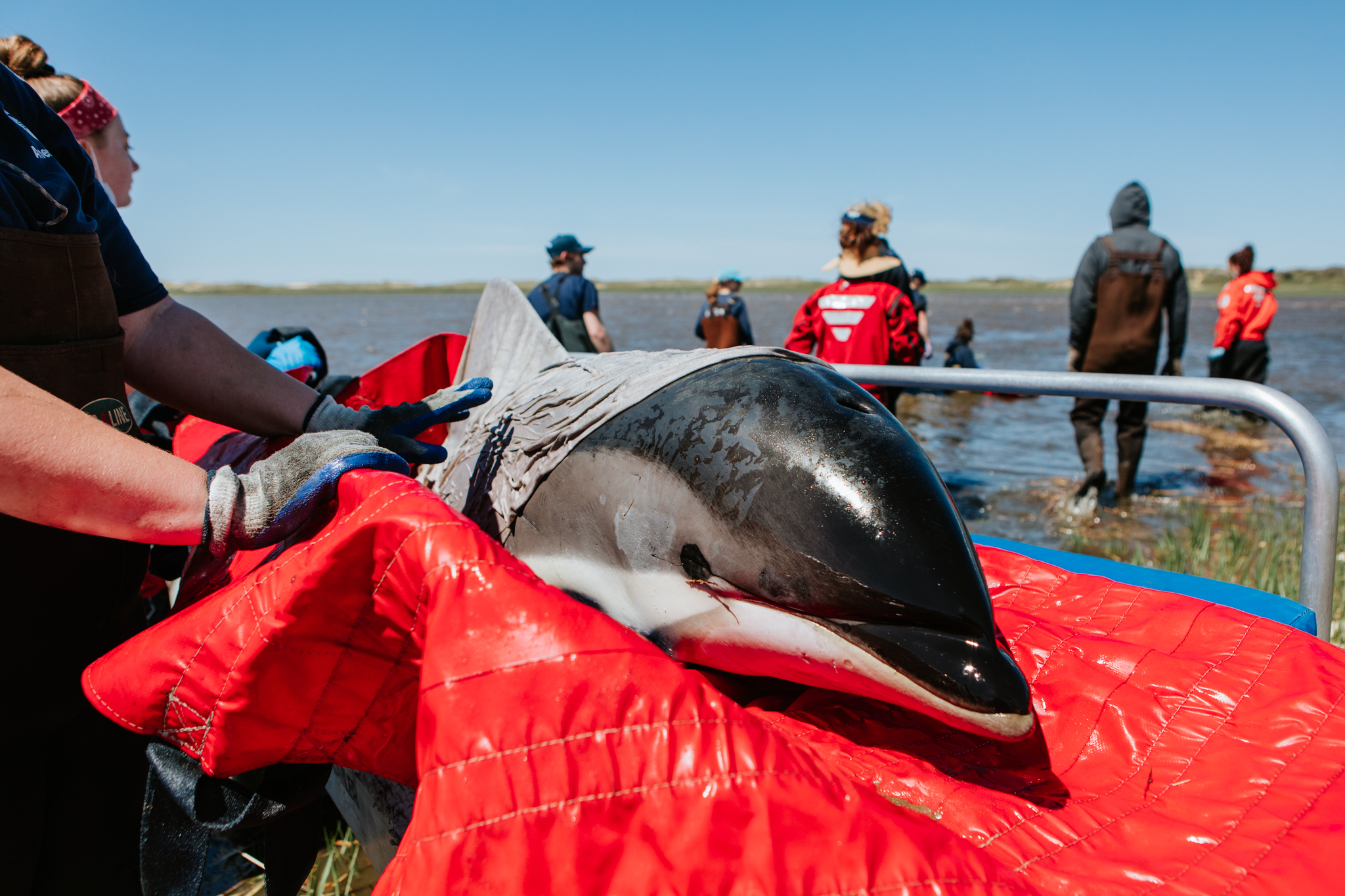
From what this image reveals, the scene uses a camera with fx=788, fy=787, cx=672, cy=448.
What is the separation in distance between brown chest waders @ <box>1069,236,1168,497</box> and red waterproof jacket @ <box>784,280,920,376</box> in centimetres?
159

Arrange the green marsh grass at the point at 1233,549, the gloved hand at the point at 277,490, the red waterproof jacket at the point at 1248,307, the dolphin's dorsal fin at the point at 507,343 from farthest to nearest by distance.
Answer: the red waterproof jacket at the point at 1248,307 → the green marsh grass at the point at 1233,549 → the dolphin's dorsal fin at the point at 507,343 → the gloved hand at the point at 277,490

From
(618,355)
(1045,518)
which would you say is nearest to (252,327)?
(1045,518)

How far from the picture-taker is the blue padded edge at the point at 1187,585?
1.76 meters

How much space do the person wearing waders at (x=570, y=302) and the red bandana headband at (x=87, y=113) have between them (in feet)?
14.1

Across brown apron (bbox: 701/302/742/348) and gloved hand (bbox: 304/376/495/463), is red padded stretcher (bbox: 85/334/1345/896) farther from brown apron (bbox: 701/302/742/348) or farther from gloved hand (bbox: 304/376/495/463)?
brown apron (bbox: 701/302/742/348)

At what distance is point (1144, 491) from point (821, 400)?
6.38 metres

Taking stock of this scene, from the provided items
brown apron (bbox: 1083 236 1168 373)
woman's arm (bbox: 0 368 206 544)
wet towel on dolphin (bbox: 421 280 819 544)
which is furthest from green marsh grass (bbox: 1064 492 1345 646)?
woman's arm (bbox: 0 368 206 544)

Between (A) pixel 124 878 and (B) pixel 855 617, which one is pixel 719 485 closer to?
(B) pixel 855 617

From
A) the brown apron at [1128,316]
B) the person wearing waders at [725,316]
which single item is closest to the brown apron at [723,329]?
the person wearing waders at [725,316]

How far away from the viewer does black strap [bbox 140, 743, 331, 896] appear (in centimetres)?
126

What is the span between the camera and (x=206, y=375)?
1641 mm

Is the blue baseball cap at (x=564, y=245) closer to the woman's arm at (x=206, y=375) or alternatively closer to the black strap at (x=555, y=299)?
the black strap at (x=555, y=299)

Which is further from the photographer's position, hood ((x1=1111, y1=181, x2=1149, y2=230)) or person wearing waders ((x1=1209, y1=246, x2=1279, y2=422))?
person wearing waders ((x1=1209, y1=246, x2=1279, y2=422))

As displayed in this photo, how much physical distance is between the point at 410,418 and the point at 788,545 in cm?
88
